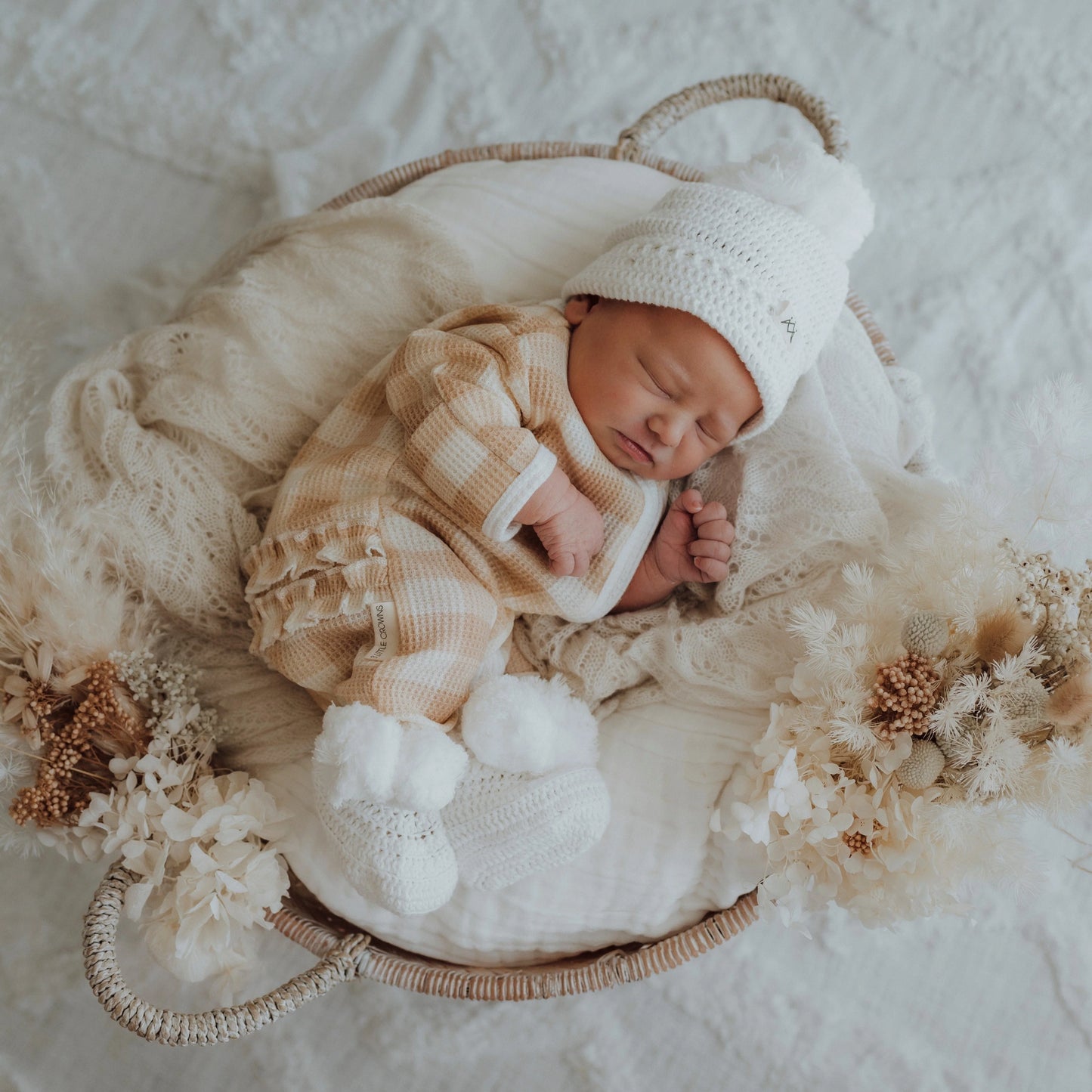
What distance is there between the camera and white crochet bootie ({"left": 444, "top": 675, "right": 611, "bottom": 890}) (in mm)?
1173

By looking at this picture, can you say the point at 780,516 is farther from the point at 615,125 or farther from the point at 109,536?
the point at 615,125

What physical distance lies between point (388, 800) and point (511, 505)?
0.39 m

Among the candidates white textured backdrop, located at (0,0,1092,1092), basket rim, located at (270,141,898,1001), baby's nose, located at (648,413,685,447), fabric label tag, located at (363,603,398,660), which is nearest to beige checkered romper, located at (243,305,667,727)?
fabric label tag, located at (363,603,398,660)

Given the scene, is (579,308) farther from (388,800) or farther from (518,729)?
(388,800)

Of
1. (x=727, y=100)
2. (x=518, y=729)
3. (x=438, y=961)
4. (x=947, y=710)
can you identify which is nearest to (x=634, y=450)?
(x=518, y=729)

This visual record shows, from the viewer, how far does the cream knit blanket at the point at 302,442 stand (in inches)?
51.4

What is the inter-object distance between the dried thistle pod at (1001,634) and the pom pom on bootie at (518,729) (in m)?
0.52

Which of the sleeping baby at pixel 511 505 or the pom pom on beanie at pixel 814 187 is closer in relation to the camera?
the sleeping baby at pixel 511 505

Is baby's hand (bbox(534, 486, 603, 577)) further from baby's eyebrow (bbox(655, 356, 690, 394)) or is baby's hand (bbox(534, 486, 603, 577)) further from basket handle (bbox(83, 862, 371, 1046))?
basket handle (bbox(83, 862, 371, 1046))

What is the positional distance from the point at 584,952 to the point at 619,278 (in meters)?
0.98

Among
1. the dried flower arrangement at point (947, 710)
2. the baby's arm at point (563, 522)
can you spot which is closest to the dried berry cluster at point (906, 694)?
the dried flower arrangement at point (947, 710)

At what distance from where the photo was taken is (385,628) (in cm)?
121

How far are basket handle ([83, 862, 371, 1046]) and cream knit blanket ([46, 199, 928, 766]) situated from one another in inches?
10.8

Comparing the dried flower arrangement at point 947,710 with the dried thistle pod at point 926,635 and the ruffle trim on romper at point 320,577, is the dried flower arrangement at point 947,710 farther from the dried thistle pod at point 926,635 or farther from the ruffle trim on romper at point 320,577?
the ruffle trim on romper at point 320,577
